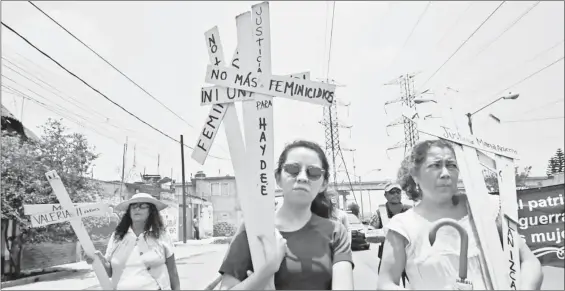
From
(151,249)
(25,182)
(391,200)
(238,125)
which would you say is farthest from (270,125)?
(25,182)

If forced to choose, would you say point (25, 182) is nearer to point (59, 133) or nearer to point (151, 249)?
point (59, 133)

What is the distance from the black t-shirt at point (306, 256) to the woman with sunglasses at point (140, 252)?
5.16ft

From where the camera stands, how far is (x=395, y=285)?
6.18 feet

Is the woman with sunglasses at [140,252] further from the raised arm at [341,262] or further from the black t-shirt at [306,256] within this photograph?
the raised arm at [341,262]

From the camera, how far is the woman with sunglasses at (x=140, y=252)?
3197mm

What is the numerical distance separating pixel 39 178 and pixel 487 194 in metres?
12.8

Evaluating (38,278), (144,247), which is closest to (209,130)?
(144,247)

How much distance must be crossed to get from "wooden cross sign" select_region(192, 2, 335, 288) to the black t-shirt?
193 mm

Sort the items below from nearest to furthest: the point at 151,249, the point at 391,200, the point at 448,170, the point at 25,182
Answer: the point at 448,170 → the point at 151,249 → the point at 391,200 → the point at 25,182

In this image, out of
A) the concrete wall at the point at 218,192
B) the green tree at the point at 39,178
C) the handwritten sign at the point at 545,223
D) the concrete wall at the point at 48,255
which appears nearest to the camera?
the handwritten sign at the point at 545,223

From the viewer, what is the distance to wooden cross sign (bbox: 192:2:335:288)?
78.7 inches

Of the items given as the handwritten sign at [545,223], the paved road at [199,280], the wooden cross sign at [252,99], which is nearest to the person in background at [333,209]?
the wooden cross sign at [252,99]

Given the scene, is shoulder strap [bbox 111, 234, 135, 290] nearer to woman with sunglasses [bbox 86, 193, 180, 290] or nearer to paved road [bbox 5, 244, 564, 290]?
woman with sunglasses [bbox 86, 193, 180, 290]

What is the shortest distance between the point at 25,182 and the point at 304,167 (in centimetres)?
1220
